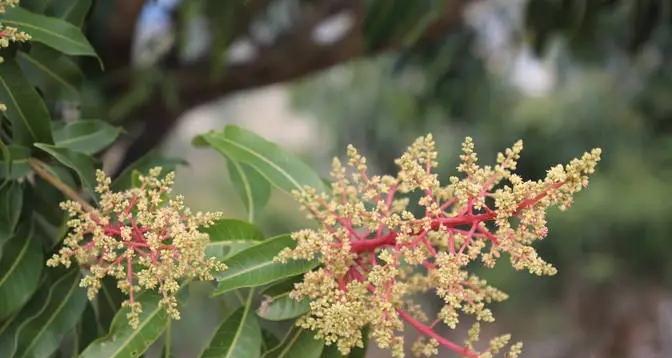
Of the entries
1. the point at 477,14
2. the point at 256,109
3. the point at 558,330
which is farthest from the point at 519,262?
the point at 256,109

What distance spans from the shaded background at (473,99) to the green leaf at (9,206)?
0.95 feet

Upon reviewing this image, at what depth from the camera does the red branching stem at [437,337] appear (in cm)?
77

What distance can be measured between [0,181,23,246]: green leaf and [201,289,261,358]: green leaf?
251 mm

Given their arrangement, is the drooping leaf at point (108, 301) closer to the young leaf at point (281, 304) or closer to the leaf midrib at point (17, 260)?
the leaf midrib at point (17, 260)

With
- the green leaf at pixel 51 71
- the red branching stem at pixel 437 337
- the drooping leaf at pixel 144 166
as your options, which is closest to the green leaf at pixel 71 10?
the green leaf at pixel 51 71

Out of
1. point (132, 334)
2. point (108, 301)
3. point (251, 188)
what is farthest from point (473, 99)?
point (132, 334)

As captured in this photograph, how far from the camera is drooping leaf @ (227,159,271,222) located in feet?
3.22

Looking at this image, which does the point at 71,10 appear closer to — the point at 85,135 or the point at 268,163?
the point at 85,135

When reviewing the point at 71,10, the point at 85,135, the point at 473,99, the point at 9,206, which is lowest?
the point at 9,206

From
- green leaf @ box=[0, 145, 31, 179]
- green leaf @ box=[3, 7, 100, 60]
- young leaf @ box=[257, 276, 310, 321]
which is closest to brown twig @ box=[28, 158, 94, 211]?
green leaf @ box=[0, 145, 31, 179]

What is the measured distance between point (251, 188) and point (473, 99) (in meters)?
1.65

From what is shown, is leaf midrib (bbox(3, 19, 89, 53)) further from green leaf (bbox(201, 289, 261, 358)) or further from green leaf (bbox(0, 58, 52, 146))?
green leaf (bbox(201, 289, 261, 358))

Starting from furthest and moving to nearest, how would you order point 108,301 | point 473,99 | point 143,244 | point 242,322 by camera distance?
1. point 473,99
2. point 108,301
3. point 242,322
4. point 143,244

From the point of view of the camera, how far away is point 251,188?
0.99 m
